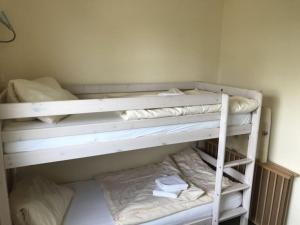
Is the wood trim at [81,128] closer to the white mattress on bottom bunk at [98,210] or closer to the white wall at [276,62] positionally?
the white mattress on bottom bunk at [98,210]

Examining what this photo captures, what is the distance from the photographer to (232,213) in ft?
7.29

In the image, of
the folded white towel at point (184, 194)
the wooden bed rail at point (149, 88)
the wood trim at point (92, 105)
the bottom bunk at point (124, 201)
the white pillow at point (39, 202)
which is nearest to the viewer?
the wood trim at point (92, 105)

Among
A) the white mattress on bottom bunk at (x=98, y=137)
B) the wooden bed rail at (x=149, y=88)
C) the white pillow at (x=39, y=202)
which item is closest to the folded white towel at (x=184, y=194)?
the white mattress on bottom bunk at (x=98, y=137)

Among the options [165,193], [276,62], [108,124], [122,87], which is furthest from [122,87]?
[276,62]

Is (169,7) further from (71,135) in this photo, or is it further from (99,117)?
(71,135)

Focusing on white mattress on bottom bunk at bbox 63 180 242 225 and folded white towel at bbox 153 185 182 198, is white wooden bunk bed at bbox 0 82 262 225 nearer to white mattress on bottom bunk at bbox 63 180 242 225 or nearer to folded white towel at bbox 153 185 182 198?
white mattress on bottom bunk at bbox 63 180 242 225

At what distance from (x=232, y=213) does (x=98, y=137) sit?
1455 mm

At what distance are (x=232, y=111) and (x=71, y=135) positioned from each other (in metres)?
1.25

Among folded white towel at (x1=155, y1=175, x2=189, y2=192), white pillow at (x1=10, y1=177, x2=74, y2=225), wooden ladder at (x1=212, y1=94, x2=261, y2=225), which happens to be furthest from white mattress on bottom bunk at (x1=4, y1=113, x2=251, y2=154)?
folded white towel at (x1=155, y1=175, x2=189, y2=192)

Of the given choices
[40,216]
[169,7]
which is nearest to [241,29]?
[169,7]

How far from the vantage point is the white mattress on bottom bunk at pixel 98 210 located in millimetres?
1861

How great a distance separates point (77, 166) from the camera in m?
2.48

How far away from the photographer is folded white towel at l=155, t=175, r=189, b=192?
7.21 feet

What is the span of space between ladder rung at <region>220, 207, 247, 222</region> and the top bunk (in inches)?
29.2
